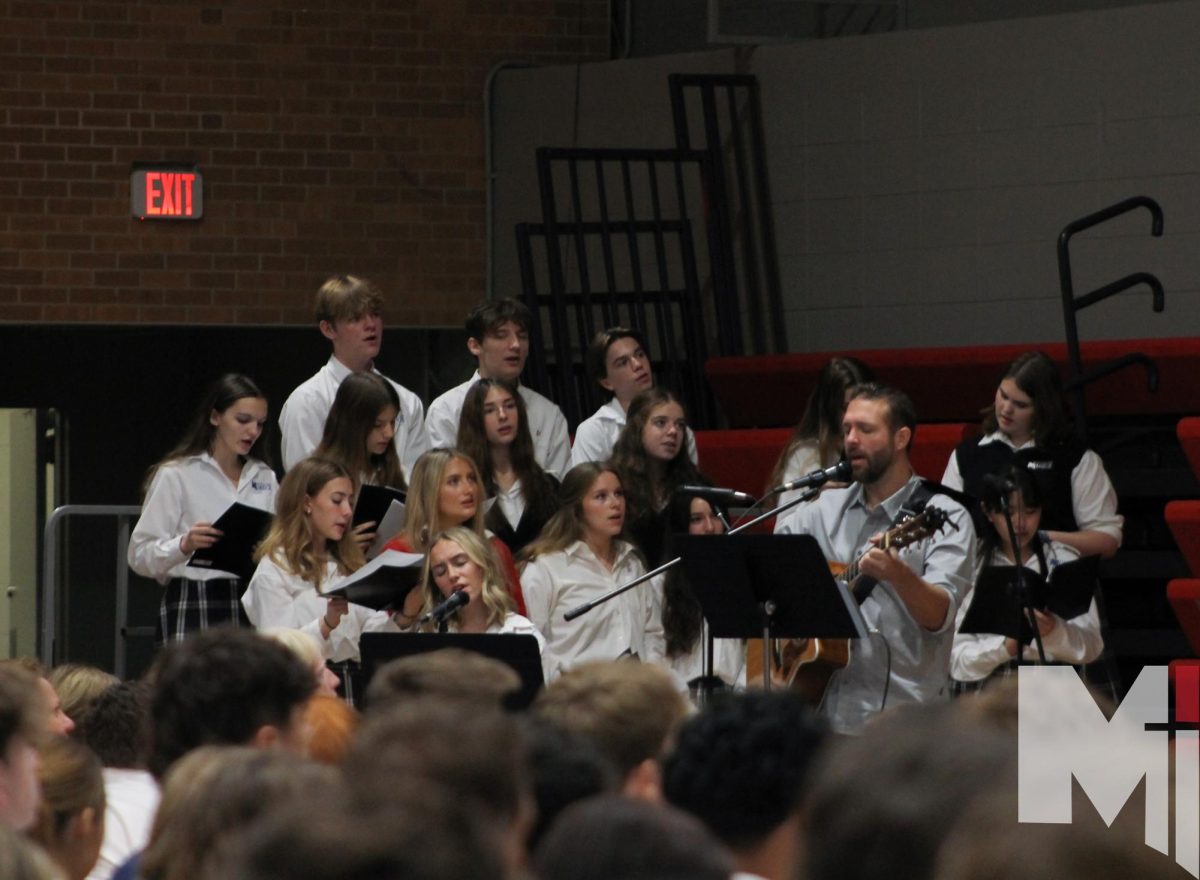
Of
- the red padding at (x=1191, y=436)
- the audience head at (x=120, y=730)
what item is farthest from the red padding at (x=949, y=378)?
the audience head at (x=120, y=730)

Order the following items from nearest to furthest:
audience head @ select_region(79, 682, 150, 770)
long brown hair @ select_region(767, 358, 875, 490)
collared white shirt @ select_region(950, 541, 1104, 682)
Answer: audience head @ select_region(79, 682, 150, 770), collared white shirt @ select_region(950, 541, 1104, 682), long brown hair @ select_region(767, 358, 875, 490)

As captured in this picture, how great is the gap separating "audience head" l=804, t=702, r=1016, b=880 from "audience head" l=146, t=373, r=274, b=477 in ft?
15.5

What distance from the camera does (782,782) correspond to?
2.16 m

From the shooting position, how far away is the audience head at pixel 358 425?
5.89 metres

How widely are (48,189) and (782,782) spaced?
7.14m

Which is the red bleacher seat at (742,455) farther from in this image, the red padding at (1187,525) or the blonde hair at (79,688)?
the blonde hair at (79,688)

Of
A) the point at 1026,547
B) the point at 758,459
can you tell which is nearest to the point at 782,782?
the point at 1026,547

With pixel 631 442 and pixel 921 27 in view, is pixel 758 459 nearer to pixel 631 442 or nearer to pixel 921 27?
pixel 631 442

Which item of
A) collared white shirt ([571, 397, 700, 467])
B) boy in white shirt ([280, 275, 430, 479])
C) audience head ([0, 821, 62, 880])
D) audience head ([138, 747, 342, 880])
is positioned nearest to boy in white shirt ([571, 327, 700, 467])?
collared white shirt ([571, 397, 700, 467])

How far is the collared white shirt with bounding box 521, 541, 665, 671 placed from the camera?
18.2ft

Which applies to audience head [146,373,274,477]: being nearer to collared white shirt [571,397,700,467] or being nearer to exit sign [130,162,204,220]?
collared white shirt [571,397,700,467]

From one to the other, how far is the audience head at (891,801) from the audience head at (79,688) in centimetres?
271

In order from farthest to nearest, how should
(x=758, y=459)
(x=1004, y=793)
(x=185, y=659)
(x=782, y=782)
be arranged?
(x=758, y=459), (x=185, y=659), (x=782, y=782), (x=1004, y=793)

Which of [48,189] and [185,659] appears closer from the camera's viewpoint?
[185,659]
